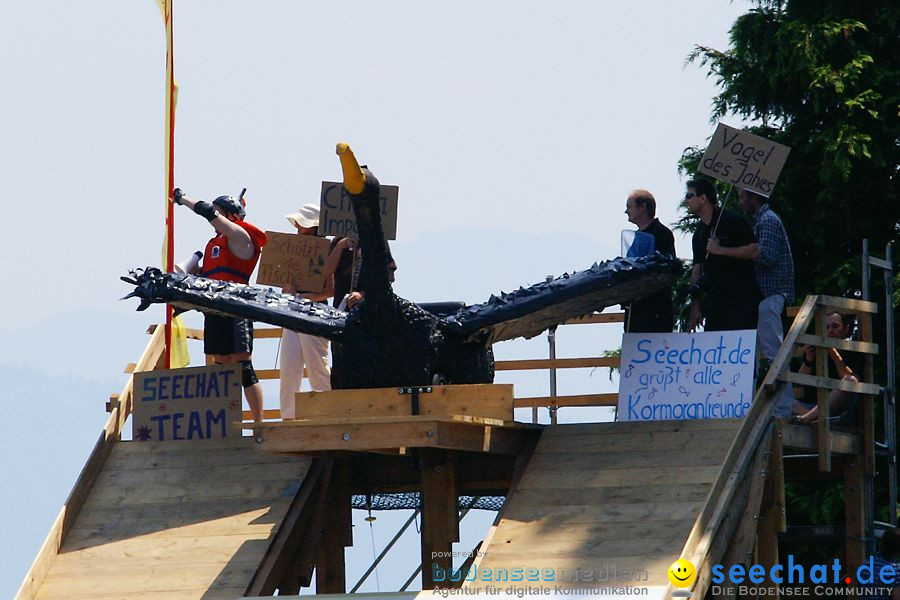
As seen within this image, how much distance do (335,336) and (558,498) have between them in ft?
5.87

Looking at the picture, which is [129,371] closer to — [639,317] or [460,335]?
[460,335]

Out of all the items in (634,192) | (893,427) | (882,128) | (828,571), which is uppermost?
(882,128)

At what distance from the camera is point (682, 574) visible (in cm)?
1014

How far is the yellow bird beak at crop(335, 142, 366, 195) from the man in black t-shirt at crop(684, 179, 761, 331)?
89.7 inches

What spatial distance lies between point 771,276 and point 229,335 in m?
3.70

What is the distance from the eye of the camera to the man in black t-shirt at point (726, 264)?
11883 mm

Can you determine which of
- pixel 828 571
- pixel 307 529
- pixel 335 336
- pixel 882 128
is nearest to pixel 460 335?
pixel 335 336

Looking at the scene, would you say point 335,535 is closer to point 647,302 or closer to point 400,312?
point 400,312

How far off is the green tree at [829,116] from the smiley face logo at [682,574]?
702 cm

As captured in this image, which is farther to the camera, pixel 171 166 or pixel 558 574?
pixel 171 166

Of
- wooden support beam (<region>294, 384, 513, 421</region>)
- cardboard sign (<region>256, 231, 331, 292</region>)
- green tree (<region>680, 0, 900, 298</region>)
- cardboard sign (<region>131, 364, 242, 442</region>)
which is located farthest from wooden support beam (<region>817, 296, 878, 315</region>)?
green tree (<region>680, 0, 900, 298</region>)

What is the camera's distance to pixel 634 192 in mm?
12266

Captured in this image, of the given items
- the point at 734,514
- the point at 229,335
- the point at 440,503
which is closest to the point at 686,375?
the point at 734,514

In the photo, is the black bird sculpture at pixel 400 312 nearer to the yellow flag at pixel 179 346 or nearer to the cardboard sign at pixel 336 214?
the cardboard sign at pixel 336 214
